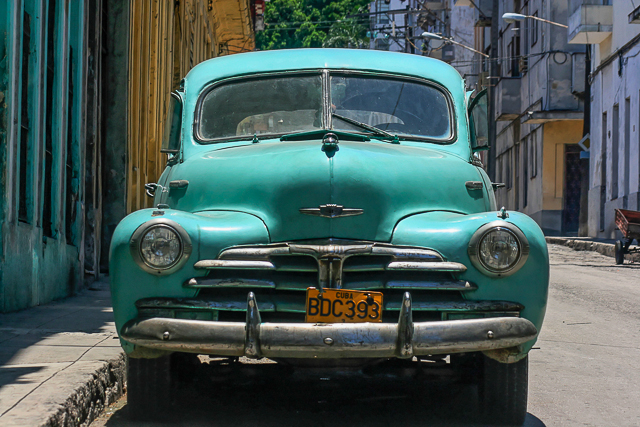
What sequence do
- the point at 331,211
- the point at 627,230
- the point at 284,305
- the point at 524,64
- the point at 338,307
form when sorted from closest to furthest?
the point at 338,307
the point at 284,305
the point at 331,211
the point at 627,230
the point at 524,64

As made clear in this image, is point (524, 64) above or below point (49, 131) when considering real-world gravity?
above

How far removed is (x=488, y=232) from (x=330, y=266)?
0.76m

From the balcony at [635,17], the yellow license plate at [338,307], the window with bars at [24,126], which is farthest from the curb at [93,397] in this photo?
the balcony at [635,17]

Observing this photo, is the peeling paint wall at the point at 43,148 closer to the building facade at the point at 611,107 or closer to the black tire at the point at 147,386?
the black tire at the point at 147,386

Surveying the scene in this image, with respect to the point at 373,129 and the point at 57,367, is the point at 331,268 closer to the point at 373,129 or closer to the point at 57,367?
the point at 373,129

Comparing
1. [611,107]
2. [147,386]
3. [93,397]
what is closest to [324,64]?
[147,386]

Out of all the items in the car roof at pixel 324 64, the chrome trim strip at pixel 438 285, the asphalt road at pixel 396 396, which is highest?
the car roof at pixel 324 64

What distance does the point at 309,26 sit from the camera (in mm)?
69938

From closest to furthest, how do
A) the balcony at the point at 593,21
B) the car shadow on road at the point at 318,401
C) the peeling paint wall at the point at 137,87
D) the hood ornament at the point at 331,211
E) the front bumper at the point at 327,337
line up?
1. the front bumper at the point at 327,337
2. the hood ornament at the point at 331,211
3. the car shadow on road at the point at 318,401
4. the peeling paint wall at the point at 137,87
5. the balcony at the point at 593,21

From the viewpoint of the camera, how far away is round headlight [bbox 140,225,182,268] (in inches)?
177

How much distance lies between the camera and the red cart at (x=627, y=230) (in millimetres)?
18391

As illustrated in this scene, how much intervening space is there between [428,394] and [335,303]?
62.4 inches

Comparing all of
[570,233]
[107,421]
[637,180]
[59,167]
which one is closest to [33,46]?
[59,167]

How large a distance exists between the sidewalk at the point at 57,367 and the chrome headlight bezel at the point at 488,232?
2013 mm
